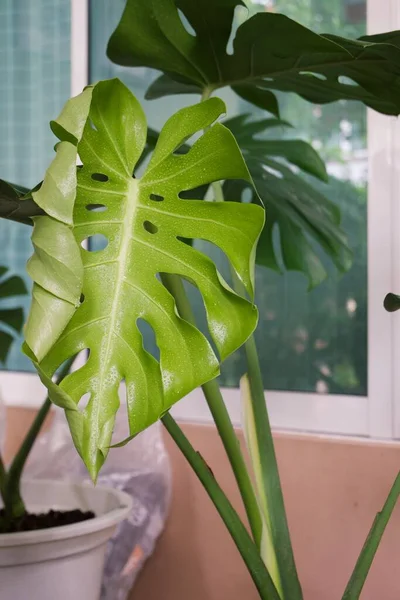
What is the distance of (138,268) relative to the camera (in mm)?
675

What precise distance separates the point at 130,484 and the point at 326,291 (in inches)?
19.6

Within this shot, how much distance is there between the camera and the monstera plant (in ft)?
1.86

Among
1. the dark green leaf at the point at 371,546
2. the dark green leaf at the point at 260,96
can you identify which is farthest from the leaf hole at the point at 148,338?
the dark green leaf at the point at 371,546

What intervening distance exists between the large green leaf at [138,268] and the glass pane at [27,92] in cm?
102

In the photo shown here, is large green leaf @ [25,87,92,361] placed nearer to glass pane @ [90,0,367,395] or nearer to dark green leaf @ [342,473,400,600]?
dark green leaf @ [342,473,400,600]

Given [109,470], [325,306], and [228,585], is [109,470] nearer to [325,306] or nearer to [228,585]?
[228,585]

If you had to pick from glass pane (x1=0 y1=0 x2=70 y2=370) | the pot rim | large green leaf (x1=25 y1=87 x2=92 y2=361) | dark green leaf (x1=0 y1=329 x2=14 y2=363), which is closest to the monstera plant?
large green leaf (x1=25 y1=87 x2=92 y2=361)

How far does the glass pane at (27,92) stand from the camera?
170 cm

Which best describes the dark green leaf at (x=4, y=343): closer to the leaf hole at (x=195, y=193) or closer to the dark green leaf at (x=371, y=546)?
the leaf hole at (x=195, y=193)

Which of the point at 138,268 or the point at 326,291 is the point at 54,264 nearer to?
the point at 138,268

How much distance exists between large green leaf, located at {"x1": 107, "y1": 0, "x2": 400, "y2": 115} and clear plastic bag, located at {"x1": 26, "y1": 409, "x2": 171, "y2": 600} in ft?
2.26

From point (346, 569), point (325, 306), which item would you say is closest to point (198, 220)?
point (325, 306)

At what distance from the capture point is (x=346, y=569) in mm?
1188

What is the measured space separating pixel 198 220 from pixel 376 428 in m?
0.68
